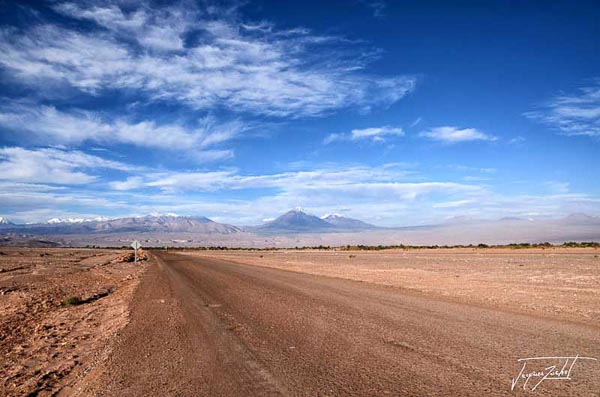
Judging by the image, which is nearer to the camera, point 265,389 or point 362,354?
point 265,389

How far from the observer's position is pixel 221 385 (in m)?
6.15

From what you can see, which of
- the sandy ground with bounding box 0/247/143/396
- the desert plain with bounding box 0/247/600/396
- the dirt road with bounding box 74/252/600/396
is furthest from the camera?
the sandy ground with bounding box 0/247/143/396

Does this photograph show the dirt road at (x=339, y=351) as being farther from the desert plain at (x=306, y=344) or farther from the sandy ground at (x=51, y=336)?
the sandy ground at (x=51, y=336)

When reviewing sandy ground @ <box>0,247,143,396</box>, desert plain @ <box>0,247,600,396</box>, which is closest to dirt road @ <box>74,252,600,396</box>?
desert plain @ <box>0,247,600,396</box>

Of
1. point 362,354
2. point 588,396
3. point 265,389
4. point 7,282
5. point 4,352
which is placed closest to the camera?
point 588,396

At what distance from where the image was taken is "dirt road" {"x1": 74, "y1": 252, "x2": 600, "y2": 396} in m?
6.05

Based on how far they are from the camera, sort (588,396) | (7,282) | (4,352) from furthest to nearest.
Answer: (7,282) < (4,352) < (588,396)

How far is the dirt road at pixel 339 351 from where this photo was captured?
19.9 feet

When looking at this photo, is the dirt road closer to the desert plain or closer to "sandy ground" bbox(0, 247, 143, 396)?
the desert plain

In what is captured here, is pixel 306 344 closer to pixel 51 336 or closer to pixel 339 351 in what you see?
pixel 339 351

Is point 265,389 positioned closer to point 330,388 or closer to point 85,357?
point 330,388

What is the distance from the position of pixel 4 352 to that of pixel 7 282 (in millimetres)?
20579

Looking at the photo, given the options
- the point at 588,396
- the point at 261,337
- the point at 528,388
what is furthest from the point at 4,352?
the point at 588,396

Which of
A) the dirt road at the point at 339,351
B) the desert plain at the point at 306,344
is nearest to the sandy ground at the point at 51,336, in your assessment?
the desert plain at the point at 306,344
